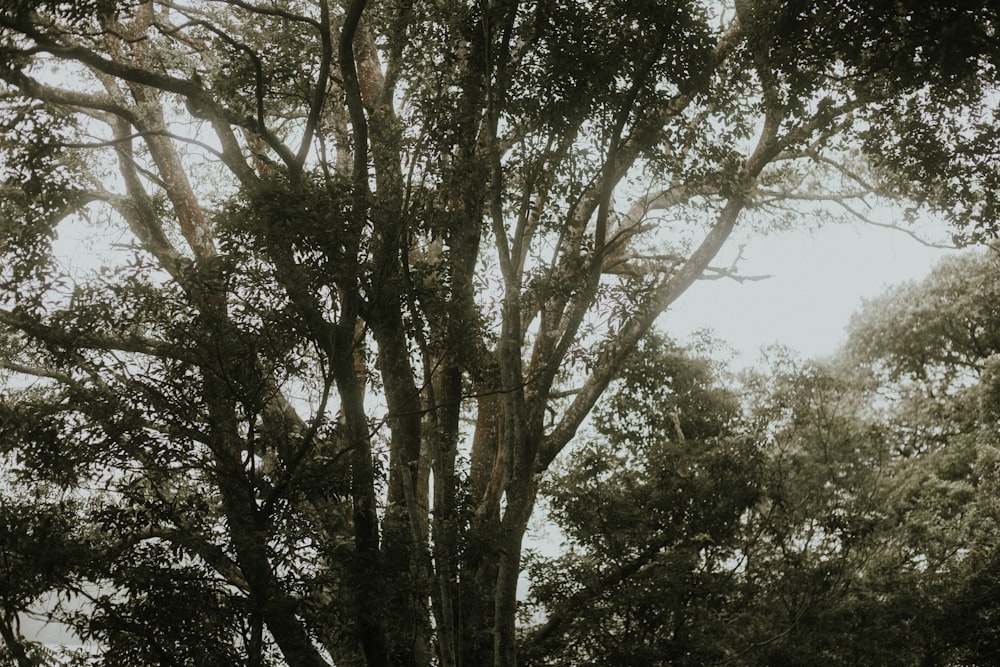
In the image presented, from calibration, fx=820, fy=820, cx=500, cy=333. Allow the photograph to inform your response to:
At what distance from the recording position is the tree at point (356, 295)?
215 inches

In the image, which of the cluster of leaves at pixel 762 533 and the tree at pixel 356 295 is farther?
the cluster of leaves at pixel 762 533

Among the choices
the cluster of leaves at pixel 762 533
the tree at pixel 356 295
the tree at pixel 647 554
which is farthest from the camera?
the cluster of leaves at pixel 762 533

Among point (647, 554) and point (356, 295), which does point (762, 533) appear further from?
point (356, 295)

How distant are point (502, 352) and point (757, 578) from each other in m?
5.00

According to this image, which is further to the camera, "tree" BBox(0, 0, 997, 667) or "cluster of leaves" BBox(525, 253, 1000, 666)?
"cluster of leaves" BBox(525, 253, 1000, 666)

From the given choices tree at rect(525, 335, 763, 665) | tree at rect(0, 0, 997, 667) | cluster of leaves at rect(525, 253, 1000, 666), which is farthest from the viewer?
cluster of leaves at rect(525, 253, 1000, 666)

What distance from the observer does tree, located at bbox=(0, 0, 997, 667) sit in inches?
215

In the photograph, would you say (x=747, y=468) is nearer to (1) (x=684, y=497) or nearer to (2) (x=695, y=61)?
(1) (x=684, y=497)

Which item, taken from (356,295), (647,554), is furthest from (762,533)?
(356,295)

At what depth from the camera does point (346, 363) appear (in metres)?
6.24

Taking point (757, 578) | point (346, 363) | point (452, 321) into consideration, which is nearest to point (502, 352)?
point (452, 321)

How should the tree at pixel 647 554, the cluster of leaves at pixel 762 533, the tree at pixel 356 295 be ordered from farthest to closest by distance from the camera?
1. the cluster of leaves at pixel 762 533
2. the tree at pixel 647 554
3. the tree at pixel 356 295

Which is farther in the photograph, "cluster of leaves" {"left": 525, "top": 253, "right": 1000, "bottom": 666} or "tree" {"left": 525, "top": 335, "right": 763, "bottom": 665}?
"cluster of leaves" {"left": 525, "top": 253, "right": 1000, "bottom": 666}

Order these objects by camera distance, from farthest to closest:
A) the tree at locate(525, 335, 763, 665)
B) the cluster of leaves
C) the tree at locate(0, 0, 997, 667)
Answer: the cluster of leaves < the tree at locate(525, 335, 763, 665) < the tree at locate(0, 0, 997, 667)
